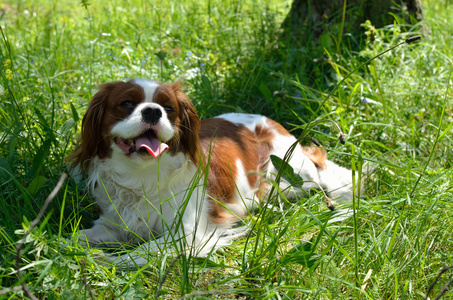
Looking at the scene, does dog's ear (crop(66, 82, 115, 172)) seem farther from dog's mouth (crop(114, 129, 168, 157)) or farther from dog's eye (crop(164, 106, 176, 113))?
dog's eye (crop(164, 106, 176, 113))

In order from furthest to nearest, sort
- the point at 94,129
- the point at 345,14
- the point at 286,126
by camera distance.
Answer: the point at 345,14, the point at 286,126, the point at 94,129

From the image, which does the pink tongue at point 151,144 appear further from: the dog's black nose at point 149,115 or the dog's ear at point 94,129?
the dog's ear at point 94,129

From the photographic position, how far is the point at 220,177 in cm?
321

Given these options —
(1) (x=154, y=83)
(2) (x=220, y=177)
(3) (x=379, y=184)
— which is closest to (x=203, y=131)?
(2) (x=220, y=177)

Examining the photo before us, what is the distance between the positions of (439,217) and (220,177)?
4.29 ft

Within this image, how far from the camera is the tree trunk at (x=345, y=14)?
480cm

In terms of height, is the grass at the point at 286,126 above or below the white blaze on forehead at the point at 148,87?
below

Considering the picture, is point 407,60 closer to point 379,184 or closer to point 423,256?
point 379,184

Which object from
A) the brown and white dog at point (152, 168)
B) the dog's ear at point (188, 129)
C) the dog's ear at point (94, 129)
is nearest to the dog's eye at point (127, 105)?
the brown and white dog at point (152, 168)

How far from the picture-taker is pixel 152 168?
280cm

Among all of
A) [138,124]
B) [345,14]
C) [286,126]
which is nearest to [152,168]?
[138,124]

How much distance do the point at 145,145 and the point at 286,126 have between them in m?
1.84

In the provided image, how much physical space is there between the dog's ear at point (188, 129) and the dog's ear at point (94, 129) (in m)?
0.40

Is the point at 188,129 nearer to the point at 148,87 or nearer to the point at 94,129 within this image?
the point at 148,87
